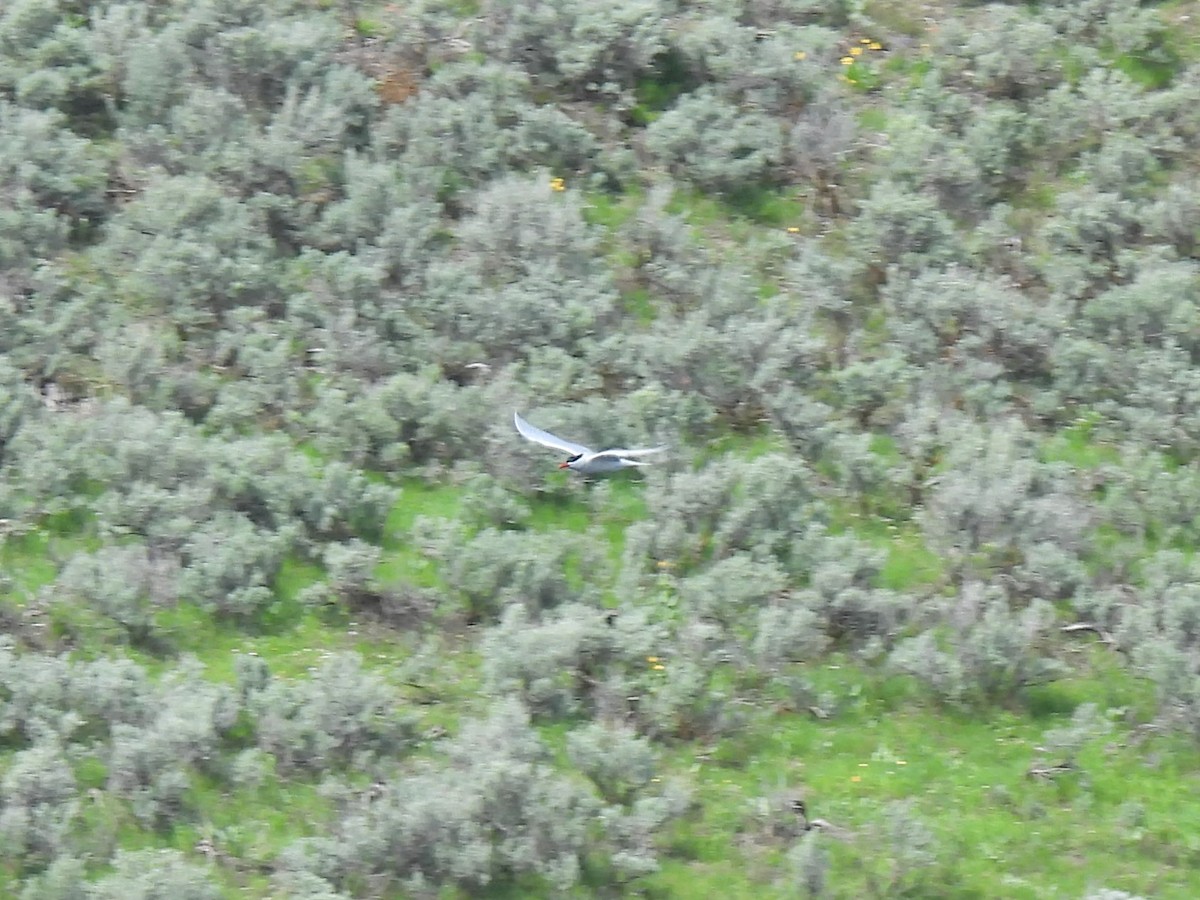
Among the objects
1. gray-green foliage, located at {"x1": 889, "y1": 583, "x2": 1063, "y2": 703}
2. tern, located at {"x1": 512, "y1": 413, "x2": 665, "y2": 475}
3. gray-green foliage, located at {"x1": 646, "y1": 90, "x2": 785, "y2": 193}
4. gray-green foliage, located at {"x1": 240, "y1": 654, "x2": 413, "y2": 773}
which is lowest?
gray-green foliage, located at {"x1": 240, "y1": 654, "x2": 413, "y2": 773}

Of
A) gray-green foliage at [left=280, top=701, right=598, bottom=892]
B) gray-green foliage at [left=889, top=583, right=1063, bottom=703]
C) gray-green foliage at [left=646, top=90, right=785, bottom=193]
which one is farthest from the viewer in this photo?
gray-green foliage at [left=646, top=90, right=785, bottom=193]

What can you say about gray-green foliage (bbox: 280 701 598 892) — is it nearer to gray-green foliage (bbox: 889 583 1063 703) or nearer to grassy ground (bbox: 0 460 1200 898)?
grassy ground (bbox: 0 460 1200 898)

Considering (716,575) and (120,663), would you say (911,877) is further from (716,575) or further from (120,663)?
(120,663)

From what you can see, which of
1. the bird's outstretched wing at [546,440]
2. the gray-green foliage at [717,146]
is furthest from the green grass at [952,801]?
the gray-green foliage at [717,146]

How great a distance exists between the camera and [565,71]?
56.0ft

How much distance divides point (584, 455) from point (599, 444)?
0.42 metres

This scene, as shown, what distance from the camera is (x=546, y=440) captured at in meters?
13.3

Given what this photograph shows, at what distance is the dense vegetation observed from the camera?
11.1 metres

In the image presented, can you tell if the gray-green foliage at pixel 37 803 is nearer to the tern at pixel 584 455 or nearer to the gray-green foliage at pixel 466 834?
the gray-green foliage at pixel 466 834

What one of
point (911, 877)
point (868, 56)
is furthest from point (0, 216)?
point (911, 877)

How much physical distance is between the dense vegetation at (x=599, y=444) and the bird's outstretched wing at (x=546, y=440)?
20 centimetres

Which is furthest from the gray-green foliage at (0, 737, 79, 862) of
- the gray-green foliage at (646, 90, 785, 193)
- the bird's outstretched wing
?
the gray-green foliage at (646, 90, 785, 193)

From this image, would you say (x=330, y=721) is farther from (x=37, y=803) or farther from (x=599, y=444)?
(x=599, y=444)

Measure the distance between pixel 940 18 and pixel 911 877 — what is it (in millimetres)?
9891
